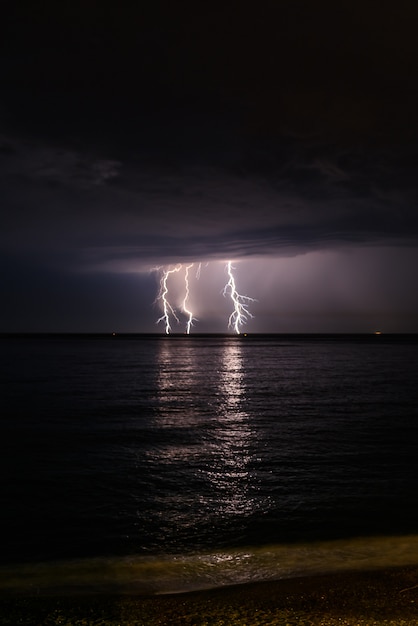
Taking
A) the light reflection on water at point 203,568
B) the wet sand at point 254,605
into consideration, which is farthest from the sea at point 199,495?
the wet sand at point 254,605

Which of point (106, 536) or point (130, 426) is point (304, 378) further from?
point (106, 536)

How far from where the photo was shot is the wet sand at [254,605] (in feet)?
13.6

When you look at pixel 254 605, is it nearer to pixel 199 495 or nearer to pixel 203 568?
pixel 203 568

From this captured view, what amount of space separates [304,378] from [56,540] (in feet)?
89.7

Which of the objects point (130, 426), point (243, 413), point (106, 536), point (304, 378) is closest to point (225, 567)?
point (106, 536)

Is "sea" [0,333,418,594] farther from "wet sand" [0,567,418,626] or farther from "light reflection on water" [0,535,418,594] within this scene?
"wet sand" [0,567,418,626]

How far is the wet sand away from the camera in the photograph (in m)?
4.13

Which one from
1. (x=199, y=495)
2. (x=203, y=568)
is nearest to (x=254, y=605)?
(x=203, y=568)

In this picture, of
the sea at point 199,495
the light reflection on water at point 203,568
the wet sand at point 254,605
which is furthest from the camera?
the sea at point 199,495

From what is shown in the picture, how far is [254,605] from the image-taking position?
14.7 ft

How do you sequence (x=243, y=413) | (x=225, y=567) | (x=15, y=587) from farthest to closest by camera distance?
(x=243, y=413) < (x=225, y=567) < (x=15, y=587)

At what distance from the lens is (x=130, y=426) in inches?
639

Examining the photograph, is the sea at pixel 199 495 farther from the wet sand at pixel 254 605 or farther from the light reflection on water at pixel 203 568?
the wet sand at pixel 254 605

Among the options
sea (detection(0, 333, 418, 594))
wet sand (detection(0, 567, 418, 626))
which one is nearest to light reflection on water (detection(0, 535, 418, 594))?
sea (detection(0, 333, 418, 594))
